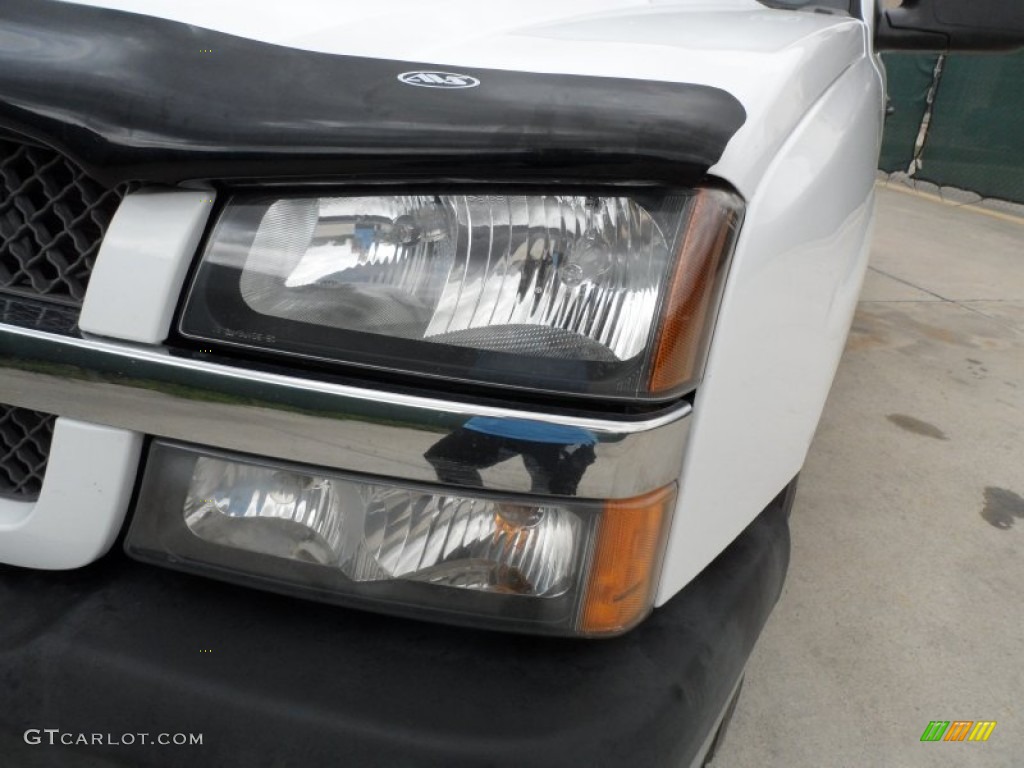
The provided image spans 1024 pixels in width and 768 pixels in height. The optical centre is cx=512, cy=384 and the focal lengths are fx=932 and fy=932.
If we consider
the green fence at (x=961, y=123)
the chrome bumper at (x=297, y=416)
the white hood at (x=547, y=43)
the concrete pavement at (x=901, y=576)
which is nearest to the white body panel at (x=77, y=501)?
the chrome bumper at (x=297, y=416)

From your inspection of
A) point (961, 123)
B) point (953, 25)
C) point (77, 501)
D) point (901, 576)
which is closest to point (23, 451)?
point (77, 501)

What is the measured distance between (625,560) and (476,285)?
34cm

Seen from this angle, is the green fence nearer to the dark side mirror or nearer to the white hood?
the dark side mirror

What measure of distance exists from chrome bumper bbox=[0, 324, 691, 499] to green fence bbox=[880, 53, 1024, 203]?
9797mm

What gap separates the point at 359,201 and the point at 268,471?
31cm

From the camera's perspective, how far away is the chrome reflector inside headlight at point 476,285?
97 cm

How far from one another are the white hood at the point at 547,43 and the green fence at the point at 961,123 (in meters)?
9.26

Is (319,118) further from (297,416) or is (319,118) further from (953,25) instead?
(953,25)

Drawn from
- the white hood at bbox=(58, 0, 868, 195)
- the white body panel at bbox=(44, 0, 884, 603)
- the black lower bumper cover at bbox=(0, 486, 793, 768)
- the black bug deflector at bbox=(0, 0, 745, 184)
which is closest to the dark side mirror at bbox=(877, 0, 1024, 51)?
the white body panel at bbox=(44, 0, 884, 603)

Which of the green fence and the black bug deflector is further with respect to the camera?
the green fence

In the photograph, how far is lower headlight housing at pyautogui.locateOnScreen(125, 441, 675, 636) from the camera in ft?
3.26

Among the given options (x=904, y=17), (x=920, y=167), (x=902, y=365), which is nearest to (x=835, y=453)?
(x=902, y=365)

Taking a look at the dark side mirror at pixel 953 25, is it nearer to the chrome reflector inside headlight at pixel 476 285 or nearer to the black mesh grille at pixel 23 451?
the chrome reflector inside headlight at pixel 476 285

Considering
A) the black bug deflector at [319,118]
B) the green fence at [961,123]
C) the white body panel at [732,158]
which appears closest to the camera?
the black bug deflector at [319,118]
